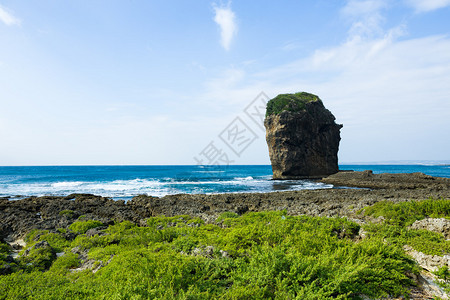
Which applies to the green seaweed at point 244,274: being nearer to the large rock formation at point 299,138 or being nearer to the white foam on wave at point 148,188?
the white foam on wave at point 148,188

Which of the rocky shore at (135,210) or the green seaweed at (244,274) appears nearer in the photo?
the green seaweed at (244,274)

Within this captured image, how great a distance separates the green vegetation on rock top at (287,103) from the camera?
54.2 metres

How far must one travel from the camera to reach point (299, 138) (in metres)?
53.2

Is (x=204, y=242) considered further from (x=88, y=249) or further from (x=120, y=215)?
(x=120, y=215)

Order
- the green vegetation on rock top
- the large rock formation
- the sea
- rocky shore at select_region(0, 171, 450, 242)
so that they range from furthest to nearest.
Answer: the green vegetation on rock top < the large rock formation < the sea < rocky shore at select_region(0, 171, 450, 242)

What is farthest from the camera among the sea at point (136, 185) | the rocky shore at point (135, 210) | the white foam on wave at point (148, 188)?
the sea at point (136, 185)

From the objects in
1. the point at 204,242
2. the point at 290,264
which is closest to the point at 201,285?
the point at 290,264

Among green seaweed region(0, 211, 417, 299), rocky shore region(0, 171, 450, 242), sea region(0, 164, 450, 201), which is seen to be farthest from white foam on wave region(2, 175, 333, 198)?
green seaweed region(0, 211, 417, 299)

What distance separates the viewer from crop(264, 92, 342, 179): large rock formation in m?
52.3

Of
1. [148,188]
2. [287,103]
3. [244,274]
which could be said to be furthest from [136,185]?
[244,274]

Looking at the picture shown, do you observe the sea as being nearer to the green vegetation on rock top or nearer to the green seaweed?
the green vegetation on rock top

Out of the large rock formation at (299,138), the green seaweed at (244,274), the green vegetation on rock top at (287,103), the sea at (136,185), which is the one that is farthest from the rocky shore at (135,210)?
the green vegetation on rock top at (287,103)

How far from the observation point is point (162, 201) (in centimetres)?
1905

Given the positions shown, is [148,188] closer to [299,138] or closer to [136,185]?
[136,185]
